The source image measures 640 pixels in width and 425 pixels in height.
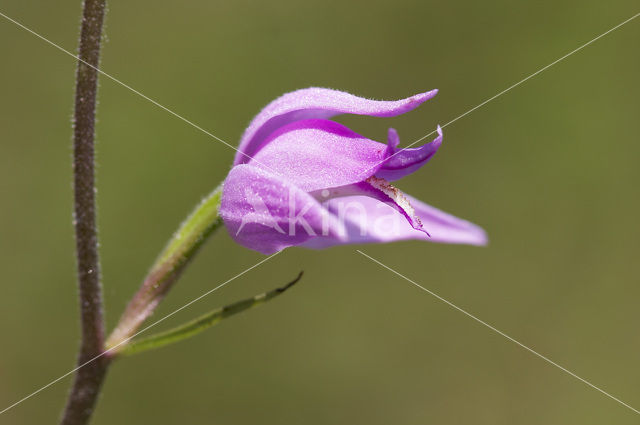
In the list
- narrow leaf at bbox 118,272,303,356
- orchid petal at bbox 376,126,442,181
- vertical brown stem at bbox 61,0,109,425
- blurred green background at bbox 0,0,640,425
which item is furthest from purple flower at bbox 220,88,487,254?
blurred green background at bbox 0,0,640,425

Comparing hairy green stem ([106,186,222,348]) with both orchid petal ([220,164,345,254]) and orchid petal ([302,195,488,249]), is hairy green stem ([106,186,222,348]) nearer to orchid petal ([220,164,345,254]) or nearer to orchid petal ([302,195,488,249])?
orchid petal ([220,164,345,254])

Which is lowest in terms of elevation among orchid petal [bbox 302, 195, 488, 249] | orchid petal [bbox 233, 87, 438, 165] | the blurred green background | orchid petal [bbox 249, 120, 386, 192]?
the blurred green background

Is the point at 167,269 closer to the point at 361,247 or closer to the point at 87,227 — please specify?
the point at 87,227

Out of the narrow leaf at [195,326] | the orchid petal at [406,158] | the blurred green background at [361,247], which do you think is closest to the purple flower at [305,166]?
the orchid petal at [406,158]

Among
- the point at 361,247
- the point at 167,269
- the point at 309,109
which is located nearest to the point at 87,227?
the point at 167,269

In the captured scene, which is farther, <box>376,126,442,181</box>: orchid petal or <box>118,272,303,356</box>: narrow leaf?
<box>118,272,303,356</box>: narrow leaf
